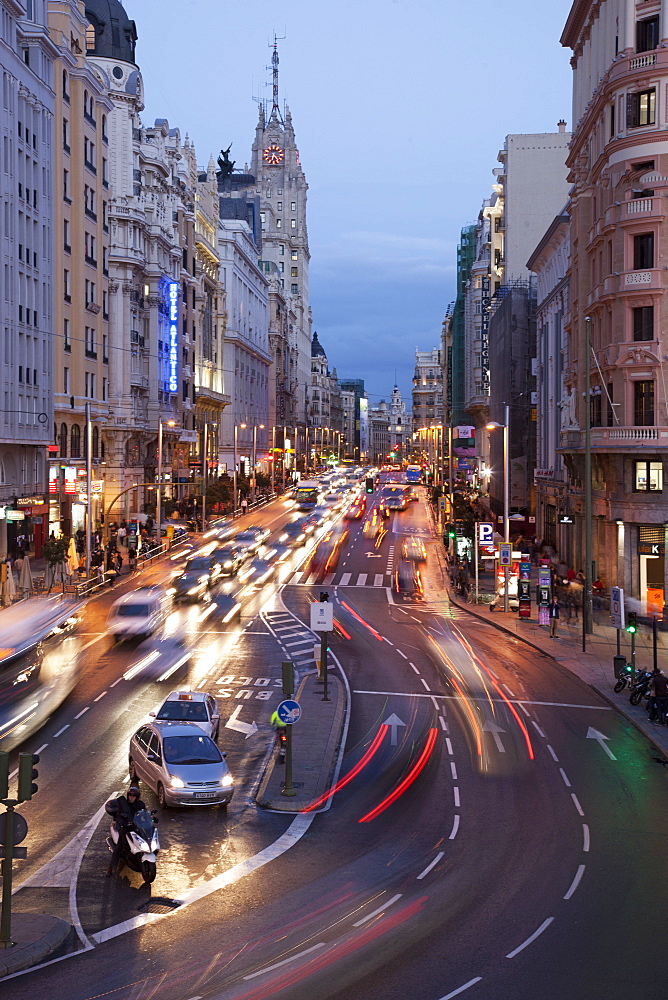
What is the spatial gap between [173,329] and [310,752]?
2923 inches

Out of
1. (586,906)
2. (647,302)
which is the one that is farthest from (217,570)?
(586,906)

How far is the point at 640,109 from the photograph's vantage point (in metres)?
49.8

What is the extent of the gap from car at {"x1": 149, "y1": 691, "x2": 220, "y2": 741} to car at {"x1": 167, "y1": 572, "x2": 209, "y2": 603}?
25.7m

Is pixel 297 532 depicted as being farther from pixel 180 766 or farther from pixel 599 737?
pixel 180 766

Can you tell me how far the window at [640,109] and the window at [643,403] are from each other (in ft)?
38.9

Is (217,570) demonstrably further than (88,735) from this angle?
Yes

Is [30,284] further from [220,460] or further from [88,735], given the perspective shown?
[220,460]

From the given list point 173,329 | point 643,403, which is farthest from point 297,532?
point 643,403

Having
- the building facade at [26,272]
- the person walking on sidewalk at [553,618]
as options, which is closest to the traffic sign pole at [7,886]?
the person walking on sidewalk at [553,618]

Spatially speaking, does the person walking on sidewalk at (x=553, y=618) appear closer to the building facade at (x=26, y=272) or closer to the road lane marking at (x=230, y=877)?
the road lane marking at (x=230, y=877)

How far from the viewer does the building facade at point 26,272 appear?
56.7 metres

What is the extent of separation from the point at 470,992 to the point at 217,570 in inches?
1947

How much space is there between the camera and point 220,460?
144125 millimetres

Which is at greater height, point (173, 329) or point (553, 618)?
point (173, 329)
